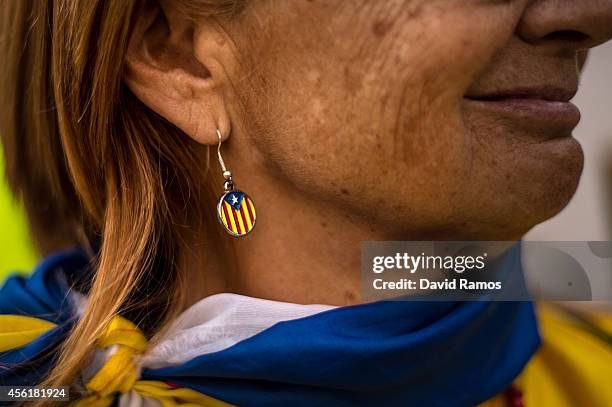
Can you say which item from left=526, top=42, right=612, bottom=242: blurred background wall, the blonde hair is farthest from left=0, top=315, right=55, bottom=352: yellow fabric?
left=526, top=42, right=612, bottom=242: blurred background wall

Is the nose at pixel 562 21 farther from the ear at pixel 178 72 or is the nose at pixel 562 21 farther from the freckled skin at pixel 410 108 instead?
the ear at pixel 178 72

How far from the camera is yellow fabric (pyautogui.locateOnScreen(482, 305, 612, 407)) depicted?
141cm

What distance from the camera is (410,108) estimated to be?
1144mm

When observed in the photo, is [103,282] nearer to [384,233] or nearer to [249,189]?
[249,189]

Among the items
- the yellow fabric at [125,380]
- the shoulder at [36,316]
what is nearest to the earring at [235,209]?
the yellow fabric at [125,380]

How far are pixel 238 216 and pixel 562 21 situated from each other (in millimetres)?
587

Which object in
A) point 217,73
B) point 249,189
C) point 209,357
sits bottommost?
point 209,357

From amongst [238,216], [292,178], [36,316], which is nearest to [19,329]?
[36,316]

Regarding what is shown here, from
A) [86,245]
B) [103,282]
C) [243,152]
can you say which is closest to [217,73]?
[243,152]

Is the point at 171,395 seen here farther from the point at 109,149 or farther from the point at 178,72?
the point at 178,72

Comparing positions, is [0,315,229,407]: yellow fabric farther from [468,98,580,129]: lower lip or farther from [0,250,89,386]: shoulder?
[468,98,580,129]: lower lip

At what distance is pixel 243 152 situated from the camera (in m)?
1.29

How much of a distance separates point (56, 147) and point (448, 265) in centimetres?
81

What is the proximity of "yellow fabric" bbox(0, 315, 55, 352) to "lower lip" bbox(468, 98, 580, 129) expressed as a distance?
2.93ft
